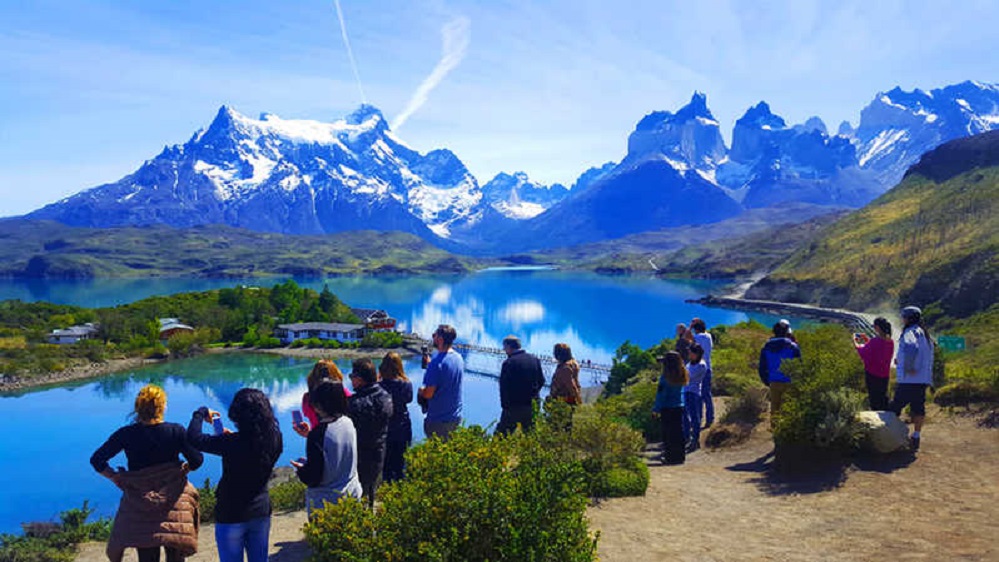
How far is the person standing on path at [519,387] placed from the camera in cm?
984

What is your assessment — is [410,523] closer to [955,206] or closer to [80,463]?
[80,463]

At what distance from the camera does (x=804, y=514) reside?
7.78 meters

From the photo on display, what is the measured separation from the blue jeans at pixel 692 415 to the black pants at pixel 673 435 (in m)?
1.17

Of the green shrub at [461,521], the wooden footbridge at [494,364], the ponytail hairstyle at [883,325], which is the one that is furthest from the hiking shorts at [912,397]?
the wooden footbridge at [494,364]

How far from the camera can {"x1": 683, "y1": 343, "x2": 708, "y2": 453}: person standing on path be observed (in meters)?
12.3

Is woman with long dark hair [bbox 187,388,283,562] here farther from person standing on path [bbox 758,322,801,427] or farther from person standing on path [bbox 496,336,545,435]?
person standing on path [bbox 758,322,801,427]

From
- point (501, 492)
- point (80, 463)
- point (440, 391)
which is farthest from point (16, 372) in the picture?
point (501, 492)

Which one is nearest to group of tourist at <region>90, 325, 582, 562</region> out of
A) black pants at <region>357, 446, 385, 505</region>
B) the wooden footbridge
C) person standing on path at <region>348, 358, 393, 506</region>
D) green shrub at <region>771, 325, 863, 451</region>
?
person standing on path at <region>348, 358, 393, 506</region>

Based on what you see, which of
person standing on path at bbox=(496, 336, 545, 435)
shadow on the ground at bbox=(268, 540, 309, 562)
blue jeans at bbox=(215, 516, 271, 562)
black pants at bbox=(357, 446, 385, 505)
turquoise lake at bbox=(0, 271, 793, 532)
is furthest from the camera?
turquoise lake at bbox=(0, 271, 793, 532)

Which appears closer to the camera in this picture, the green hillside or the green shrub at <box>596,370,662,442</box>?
the green shrub at <box>596,370,662,442</box>

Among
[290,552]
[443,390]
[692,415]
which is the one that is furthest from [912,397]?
[290,552]

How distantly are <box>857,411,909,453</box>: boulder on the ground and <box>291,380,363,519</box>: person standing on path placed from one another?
769cm

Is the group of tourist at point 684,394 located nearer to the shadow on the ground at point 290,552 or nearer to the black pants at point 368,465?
the black pants at point 368,465

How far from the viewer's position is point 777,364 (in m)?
11.2
